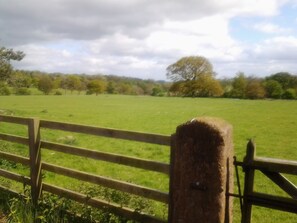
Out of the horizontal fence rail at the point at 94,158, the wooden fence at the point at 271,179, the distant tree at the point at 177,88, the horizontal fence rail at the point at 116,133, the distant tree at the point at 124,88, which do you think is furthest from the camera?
the distant tree at the point at 124,88

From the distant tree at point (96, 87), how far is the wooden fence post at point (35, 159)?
11742cm

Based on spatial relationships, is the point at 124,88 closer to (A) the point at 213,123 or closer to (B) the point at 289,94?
(B) the point at 289,94

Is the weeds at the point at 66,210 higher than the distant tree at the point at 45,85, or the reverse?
the distant tree at the point at 45,85

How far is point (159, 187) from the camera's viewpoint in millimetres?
9836

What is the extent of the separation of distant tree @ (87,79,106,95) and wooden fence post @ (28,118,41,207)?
117420mm

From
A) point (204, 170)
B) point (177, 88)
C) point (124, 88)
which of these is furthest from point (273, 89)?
point (204, 170)

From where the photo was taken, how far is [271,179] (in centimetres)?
406

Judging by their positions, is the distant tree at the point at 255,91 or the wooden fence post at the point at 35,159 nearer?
the wooden fence post at the point at 35,159

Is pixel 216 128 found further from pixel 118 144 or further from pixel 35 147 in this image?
pixel 118 144

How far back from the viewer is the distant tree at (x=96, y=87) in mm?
124125

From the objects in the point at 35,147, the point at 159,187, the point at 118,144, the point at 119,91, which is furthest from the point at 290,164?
the point at 119,91

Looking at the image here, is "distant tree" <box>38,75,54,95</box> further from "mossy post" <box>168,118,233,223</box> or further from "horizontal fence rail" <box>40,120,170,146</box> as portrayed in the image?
"mossy post" <box>168,118,233,223</box>

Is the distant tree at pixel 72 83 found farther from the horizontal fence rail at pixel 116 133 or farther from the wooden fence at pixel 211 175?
the wooden fence at pixel 211 175

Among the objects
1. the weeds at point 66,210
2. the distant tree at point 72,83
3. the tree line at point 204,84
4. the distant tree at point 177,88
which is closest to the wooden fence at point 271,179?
the weeds at point 66,210
